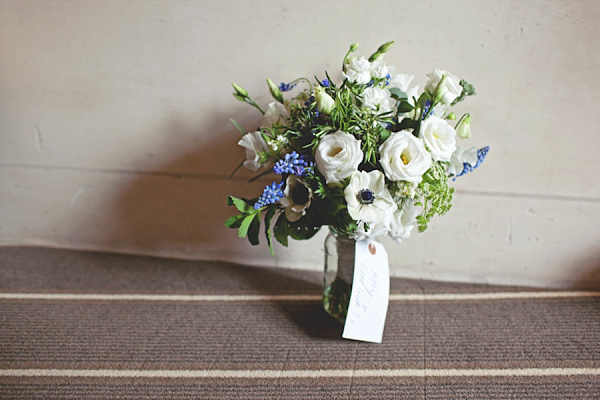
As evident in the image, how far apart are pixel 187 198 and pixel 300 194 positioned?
0.48m

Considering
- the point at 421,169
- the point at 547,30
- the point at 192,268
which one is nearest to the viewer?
the point at 421,169

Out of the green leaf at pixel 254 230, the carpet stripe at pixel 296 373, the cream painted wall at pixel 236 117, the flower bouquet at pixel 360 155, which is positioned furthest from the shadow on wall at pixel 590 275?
the green leaf at pixel 254 230

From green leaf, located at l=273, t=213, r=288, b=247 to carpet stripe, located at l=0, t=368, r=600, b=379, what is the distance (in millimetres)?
242

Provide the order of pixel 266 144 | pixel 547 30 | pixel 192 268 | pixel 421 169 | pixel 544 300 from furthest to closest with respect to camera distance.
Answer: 1. pixel 192 268
2. pixel 544 300
3. pixel 547 30
4. pixel 266 144
5. pixel 421 169

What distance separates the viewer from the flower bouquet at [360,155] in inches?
33.1

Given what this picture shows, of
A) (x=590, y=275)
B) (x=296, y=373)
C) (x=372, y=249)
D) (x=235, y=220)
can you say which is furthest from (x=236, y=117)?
(x=590, y=275)

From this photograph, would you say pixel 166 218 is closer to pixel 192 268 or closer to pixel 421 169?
pixel 192 268

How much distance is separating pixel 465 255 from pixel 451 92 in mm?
510

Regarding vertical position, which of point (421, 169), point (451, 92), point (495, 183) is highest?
point (451, 92)

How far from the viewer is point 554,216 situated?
1.18m

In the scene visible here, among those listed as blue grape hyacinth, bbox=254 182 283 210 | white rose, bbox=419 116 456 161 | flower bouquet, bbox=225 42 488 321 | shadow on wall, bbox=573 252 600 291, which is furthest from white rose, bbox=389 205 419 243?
shadow on wall, bbox=573 252 600 291

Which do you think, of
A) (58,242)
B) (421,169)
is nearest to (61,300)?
(58,242)

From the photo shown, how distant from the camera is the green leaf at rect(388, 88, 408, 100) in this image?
909mm

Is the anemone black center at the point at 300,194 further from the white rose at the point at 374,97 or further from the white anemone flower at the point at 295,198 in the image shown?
the white rose at the point at 374,97
